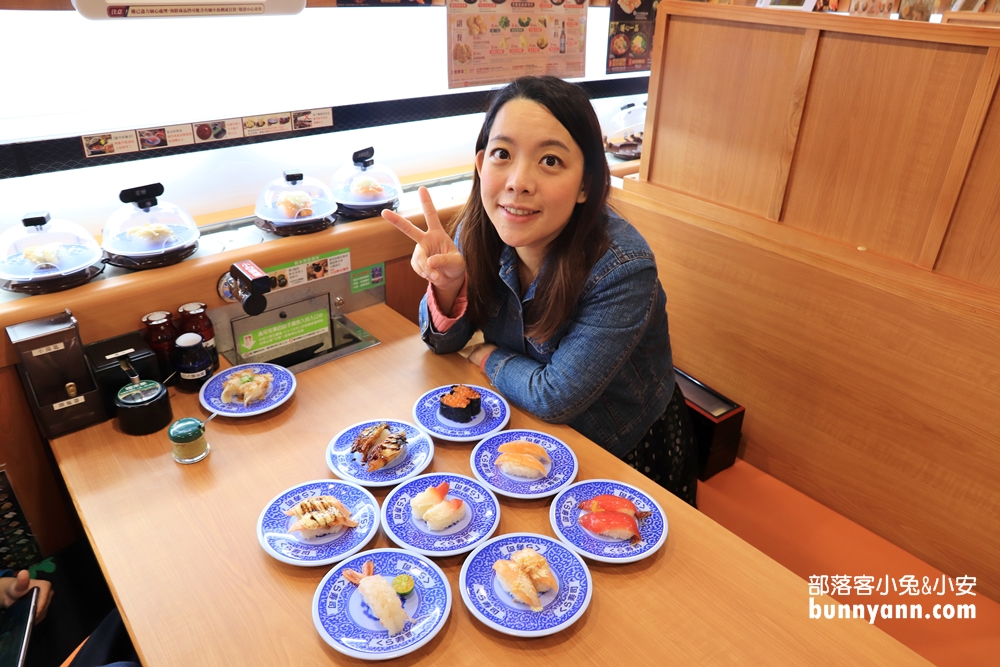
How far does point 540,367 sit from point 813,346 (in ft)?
2.40

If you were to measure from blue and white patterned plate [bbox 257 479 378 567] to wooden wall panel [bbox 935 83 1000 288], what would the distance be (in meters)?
1.37

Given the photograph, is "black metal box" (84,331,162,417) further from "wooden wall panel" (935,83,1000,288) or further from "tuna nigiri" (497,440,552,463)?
"wooden wall panel" (935,83,1000,288)

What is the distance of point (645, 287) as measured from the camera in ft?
4.77

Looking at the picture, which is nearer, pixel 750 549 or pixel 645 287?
pixel 750 549

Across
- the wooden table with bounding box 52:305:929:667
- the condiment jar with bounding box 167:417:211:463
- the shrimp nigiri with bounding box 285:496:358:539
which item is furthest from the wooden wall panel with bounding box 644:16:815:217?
the condiment jar with bounding box 167:417:211:463

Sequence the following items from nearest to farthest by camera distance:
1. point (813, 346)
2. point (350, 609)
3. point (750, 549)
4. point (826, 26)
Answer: point (350, 609) → point (750, 549) → point (826, 26) → point (813, 346)

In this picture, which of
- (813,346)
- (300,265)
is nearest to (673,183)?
(813,346)

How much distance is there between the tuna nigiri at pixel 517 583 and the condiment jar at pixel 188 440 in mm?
664

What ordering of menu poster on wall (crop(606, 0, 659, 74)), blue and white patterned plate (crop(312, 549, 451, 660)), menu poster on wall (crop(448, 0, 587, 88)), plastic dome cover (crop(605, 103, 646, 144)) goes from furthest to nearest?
plastic dome cover (crop(605, 103, 646, 144)), menu poster on wall (crop(606, 0, 659, 74)), menu poster on wall (crop(448, 0, 587, 88)), blue and white patterned plate (crop(312, 549, 451, 660))

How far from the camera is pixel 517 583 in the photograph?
1.02 m

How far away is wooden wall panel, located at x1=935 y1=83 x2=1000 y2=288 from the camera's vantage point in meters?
1.36

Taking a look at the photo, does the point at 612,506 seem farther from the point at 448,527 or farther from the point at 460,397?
the point at 460,397

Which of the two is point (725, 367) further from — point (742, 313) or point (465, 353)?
point (465, 353)

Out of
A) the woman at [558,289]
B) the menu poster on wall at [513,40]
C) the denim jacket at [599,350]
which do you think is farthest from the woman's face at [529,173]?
the menu poster on wall at [513,40]
